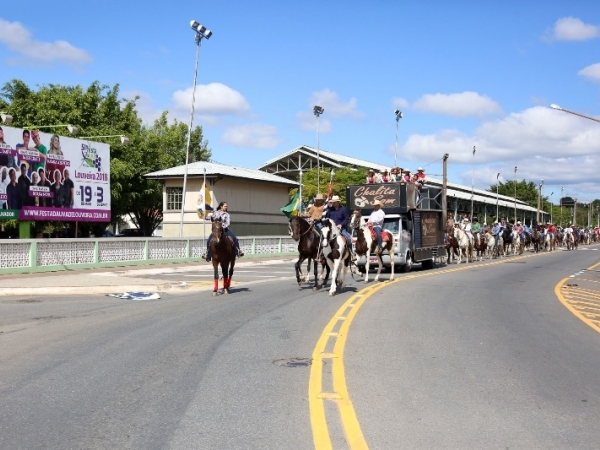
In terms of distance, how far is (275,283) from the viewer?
21609 mm

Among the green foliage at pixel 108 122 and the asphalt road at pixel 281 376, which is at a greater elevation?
the green foliage at pixel 108 122

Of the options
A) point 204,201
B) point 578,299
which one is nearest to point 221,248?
point 578,299

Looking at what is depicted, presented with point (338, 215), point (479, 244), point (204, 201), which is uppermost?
point (204, 201)

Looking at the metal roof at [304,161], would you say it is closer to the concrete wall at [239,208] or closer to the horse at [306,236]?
the concrete wall at [239,208]

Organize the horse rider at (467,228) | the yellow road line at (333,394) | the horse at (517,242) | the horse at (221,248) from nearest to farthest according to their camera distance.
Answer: the yellow road line at (333,394) < the horse at (221,248) < the horse rider at (467,228) < the horse at (517,242)

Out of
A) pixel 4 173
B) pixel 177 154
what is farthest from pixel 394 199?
pixel 177 154

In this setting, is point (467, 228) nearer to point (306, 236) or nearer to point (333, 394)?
point (306, 236)

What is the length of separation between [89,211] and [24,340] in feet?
59.3

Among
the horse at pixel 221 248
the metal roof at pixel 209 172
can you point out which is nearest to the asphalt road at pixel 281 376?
the horse at pixel 221 248

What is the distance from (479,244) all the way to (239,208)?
15890 millimetres

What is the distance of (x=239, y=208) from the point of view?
148ft

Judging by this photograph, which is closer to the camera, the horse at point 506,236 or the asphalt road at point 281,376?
the asphalt road at point 281,376

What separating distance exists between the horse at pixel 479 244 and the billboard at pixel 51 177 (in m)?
21.1

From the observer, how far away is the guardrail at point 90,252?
22.7m
